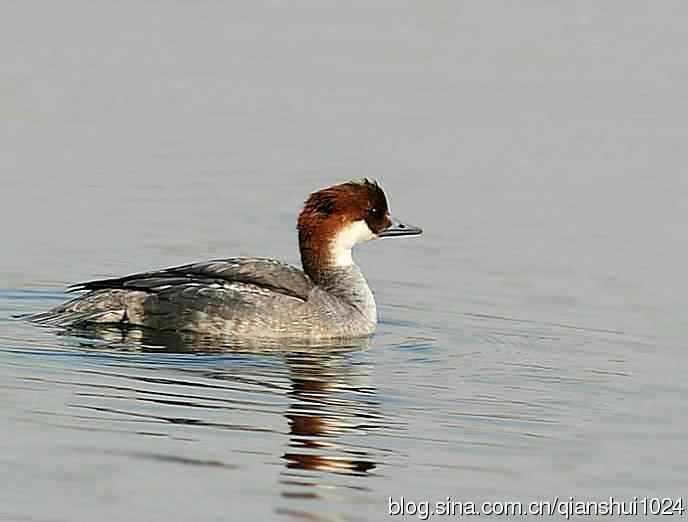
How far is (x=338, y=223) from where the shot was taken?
50.3 feet

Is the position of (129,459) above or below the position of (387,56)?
below

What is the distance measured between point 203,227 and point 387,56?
7929 mm

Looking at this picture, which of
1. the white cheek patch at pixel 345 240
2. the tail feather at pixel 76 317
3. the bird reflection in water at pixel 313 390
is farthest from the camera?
the white cheek patch at pixel 345 240

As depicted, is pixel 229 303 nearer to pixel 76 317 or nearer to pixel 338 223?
pixel 76 317

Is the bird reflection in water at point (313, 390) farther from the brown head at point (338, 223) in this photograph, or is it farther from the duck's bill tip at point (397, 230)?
the duck's bill tip at point (397, 230)

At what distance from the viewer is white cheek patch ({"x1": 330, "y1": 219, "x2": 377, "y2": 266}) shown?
1540 cm

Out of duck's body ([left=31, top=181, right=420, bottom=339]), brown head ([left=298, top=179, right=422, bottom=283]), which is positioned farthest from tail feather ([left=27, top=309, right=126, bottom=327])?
brown head ([left=298, top=179, right=422, bottom=283])

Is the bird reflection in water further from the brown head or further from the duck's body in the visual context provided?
the brown head

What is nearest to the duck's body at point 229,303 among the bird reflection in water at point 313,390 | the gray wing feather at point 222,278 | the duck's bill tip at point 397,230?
the gray wing feather at point 222,278

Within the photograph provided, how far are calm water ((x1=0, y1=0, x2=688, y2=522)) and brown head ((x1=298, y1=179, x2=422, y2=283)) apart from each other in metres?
0.71

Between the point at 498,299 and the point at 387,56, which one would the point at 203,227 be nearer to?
the point at 498,299

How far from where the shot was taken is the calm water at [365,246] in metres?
10.4

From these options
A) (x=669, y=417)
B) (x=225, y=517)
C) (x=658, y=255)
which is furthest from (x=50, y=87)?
(x=225, y=517)

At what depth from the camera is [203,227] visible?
58.9 ft
